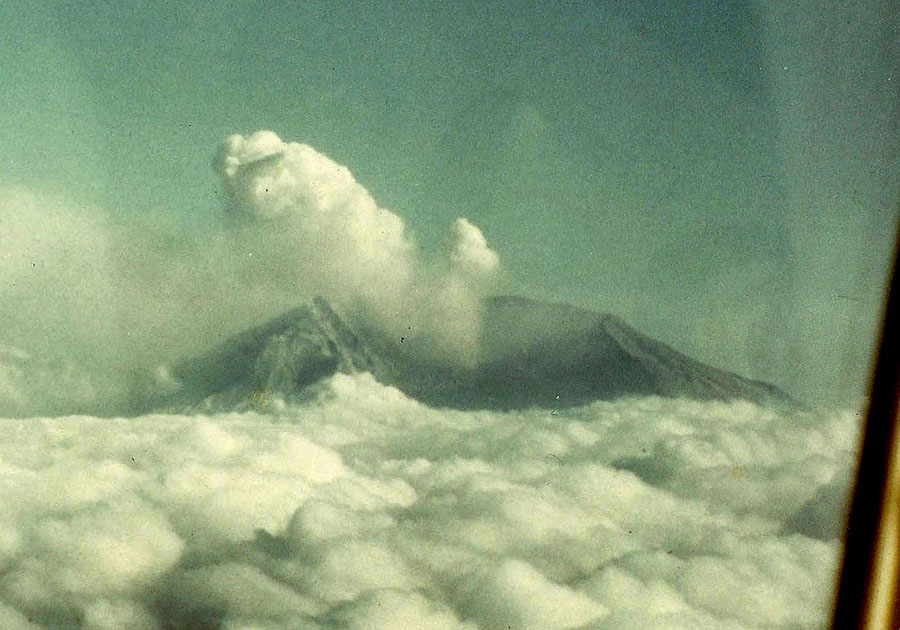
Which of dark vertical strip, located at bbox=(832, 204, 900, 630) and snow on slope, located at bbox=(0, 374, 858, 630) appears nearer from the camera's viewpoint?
dark vertical strip, located at bbox=(832, 204, 900, 630)

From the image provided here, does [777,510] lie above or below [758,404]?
below

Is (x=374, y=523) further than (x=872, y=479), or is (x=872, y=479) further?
(x=374, y=523)

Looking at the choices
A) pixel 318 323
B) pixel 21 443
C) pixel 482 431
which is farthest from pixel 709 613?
pixel 21 443

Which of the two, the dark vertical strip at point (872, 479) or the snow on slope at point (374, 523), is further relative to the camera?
the snow on slope at point (374, 523)

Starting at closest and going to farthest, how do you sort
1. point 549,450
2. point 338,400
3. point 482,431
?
point 549,450 < point 482,431 < point 338,400

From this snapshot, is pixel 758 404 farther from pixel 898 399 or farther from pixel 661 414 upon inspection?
pixel 898 399

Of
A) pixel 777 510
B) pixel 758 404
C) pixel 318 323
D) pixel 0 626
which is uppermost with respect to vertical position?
pixel 318 323

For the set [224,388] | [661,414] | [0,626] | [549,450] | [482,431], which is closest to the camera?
[549,450]

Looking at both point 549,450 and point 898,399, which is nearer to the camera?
point 898,399
